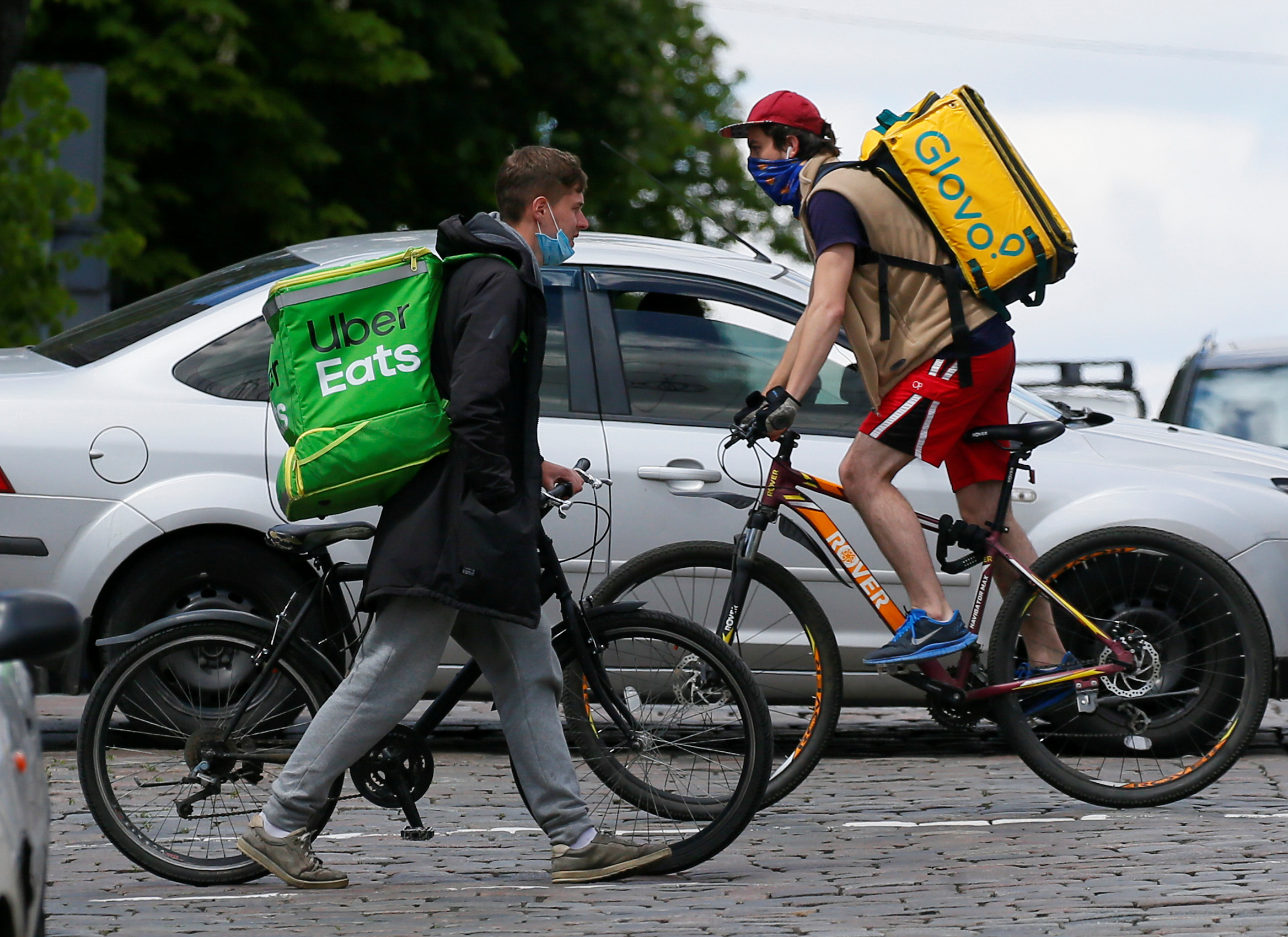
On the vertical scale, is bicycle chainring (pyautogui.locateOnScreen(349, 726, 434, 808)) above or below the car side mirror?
below

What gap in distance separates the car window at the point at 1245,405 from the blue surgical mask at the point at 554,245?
6.84 m

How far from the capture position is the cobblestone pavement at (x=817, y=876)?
179 inches

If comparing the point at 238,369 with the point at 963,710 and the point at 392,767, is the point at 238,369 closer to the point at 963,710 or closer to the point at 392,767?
the point at 392,767

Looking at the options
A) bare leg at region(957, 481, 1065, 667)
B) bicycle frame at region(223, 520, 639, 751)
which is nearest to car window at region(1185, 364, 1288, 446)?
bare leg at region(957, 481, 1065, 667)

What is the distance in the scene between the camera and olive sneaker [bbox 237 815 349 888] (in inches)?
189

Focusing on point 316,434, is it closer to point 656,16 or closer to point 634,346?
point 634,346

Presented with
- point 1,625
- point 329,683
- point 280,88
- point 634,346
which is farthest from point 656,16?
point 1,625

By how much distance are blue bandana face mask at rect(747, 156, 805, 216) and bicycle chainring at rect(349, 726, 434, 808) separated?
1961mm

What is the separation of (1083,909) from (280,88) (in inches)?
546

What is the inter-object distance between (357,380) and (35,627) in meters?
1.84

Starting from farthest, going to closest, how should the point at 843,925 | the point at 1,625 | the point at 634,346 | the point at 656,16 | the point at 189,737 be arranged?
the point at 656,16, the point at 634,346, the point at 189,737, the point at 843,925, the point at 1,625

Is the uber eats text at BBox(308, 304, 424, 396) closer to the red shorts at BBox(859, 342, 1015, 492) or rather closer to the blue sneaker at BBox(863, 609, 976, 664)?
the red shorts at BBox(859, 342, 1015, 492)

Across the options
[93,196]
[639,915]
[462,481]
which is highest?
[93,196]

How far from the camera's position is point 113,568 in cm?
657
